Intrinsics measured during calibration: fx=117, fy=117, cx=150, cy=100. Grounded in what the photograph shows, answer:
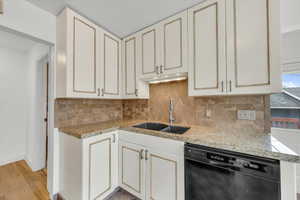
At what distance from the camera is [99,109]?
2.03 m

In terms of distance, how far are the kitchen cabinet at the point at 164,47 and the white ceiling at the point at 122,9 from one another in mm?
102

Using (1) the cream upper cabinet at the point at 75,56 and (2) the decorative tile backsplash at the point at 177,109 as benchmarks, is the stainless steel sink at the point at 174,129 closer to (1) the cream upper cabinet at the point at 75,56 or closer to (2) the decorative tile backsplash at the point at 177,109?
(2) the decorative tile backsplash at the point at 177,109

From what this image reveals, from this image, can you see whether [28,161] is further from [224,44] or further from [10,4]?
[224,44]

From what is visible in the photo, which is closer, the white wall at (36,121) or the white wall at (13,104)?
the white wall at (36,121)

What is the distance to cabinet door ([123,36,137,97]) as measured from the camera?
1.86 m

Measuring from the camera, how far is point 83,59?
4.85ft

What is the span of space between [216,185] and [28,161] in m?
3.30

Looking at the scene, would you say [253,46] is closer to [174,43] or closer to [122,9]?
[174,43]

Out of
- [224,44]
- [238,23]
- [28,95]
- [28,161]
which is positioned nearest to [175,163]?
[224,44]

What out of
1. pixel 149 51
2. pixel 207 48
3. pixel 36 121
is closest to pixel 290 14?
pixel 207 48

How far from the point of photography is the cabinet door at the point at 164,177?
1.11 metres

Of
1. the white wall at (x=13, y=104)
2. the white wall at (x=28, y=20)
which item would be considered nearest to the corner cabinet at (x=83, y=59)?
the white wall at (x=28, y=20)

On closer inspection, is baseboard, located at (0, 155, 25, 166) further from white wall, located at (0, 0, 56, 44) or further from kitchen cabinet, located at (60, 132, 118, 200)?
white wall, located at (0, 0, 56, 44)

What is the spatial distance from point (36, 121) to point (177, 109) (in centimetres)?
261
